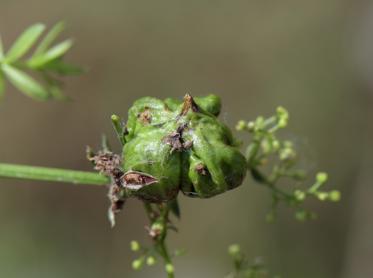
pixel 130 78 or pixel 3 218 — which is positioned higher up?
pixel 130 78

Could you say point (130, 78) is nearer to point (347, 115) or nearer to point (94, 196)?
point (94, 196)

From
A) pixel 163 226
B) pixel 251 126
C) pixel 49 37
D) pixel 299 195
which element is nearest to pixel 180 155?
→ pixel 163 226

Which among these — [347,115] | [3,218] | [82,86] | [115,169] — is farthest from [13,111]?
[115,169]

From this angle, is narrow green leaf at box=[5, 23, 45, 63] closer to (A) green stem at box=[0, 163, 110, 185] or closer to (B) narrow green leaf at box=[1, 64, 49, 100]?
(B) narrow green leaf at box=[1, 64, 49, 100]

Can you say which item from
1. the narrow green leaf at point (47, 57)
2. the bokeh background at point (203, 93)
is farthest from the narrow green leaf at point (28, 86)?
the bokeh background at point (203, 93)

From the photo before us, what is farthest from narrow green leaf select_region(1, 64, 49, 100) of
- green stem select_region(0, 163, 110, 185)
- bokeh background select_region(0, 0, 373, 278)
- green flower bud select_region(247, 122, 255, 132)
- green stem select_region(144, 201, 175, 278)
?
bokeh background select_region(0, 0, 373, 278)

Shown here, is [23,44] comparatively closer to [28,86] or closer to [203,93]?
[28,86]
